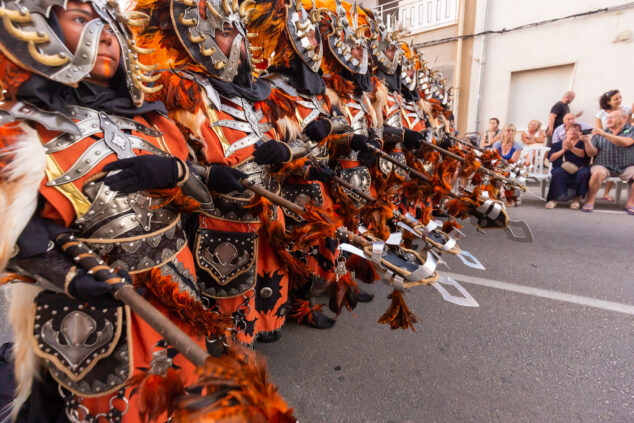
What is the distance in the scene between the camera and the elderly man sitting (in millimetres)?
5592

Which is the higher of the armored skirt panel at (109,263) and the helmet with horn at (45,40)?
the helmet with horn at (45,40)

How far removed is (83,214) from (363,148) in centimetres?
198

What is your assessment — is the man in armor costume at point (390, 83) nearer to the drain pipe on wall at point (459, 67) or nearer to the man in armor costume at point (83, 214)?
the man in armor costume at point (83, 214)

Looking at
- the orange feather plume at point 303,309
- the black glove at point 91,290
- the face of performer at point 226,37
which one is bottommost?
the orange feather plume at point 303,309

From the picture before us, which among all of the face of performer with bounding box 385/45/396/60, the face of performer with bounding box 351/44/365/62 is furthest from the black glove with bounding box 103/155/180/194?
the face of performer with bounding box 385/45/396/60

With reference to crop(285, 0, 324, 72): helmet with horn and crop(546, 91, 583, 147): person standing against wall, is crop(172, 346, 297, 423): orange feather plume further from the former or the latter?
crop(546, 91, 583, 147): person standing against wall

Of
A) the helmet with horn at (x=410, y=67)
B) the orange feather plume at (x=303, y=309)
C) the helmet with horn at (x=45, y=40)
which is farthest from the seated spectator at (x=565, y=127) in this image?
the helmet with horn at (x=45, y=40)

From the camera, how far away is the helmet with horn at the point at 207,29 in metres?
1.48

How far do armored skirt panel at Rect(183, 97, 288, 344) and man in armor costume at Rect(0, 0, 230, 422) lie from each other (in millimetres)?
373

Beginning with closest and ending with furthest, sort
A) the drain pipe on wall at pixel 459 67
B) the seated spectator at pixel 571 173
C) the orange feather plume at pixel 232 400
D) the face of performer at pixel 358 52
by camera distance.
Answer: the orange feather plume at pixel 232 400
the face of performer at pixel 358 52
the seated spectator at pixel 571 173
the drain pipe on wall at pixel 459 67

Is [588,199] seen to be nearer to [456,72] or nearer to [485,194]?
[485,194]

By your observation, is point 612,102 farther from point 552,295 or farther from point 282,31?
point 282,31

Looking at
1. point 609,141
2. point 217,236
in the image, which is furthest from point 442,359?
point 609,141

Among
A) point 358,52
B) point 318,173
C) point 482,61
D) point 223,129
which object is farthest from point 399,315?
point 482,61
